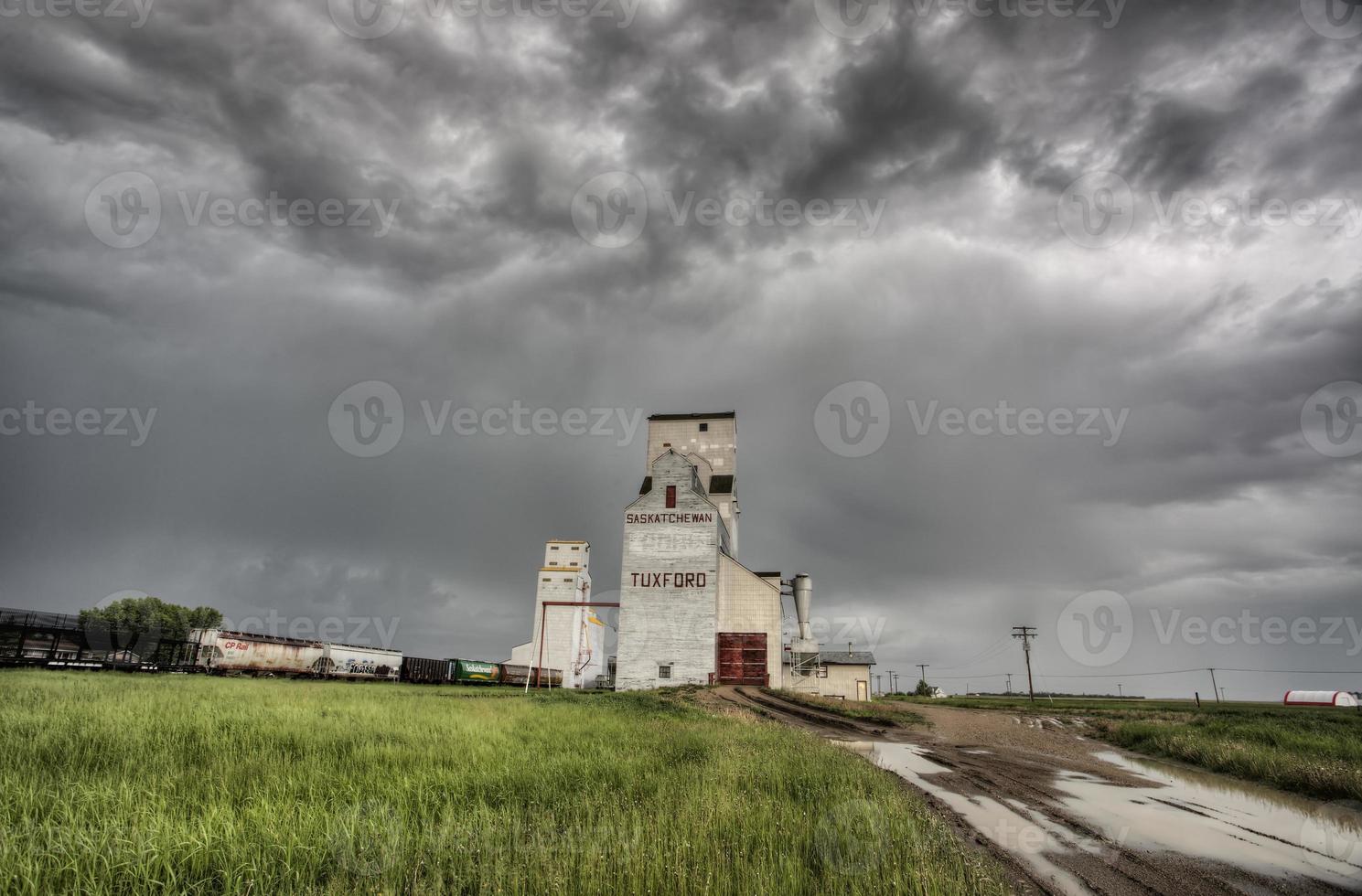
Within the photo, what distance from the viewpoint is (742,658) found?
41281mm

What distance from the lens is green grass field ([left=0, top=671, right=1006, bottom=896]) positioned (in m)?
4.67

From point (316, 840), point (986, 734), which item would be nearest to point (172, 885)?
point (316, 840)

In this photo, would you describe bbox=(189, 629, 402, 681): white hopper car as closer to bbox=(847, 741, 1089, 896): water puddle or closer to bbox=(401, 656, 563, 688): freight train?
bbox=(401, 656, 563, 688): freight train

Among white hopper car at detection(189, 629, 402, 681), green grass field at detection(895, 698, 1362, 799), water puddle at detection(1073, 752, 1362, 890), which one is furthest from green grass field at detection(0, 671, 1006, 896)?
white hopper car at detection(189, 629, 402, 681)

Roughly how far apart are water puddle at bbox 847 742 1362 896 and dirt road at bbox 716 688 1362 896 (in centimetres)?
3

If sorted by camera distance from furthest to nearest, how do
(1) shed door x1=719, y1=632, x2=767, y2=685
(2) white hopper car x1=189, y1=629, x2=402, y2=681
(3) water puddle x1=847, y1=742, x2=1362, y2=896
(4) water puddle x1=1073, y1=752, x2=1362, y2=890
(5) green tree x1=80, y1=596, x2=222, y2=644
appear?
(5) green tree x1=80, y1=596, x2=222, y2=644 → (1) shed door x1=719, y1=632, x2=767, y2=685 → (2) white hopper car x1=189, y1=629, x2=402, y2=681 → (4) water puddle x1=1073, y1=752, x2=1362, y2=890 → (3) water puddle x1=847, y1=742, x2=1362, y2=896

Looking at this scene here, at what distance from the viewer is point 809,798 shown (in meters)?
7.89

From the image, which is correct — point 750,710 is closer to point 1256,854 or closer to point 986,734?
point 986,734

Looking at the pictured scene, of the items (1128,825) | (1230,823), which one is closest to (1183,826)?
(1128,825)

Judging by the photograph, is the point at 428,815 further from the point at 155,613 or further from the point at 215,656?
the point at 155,613

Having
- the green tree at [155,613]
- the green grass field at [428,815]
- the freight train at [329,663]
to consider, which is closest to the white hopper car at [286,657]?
the freight train at [329,663]

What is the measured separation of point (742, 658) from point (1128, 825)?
3369cm

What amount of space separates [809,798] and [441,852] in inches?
182

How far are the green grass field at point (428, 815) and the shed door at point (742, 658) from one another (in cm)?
3003
